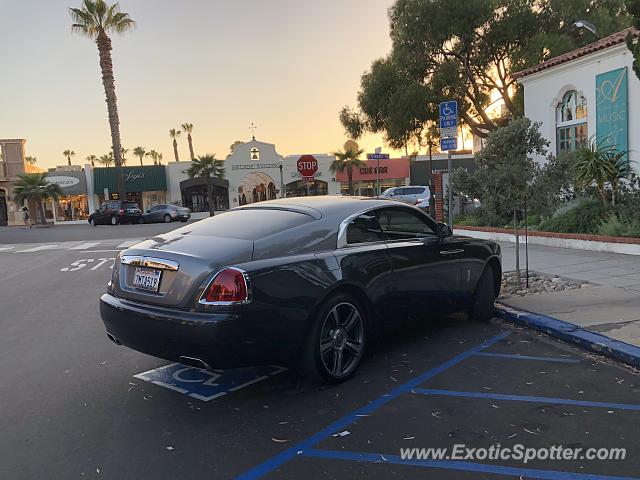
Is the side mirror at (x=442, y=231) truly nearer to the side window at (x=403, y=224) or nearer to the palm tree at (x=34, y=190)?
the side window at (x=403, y=224)

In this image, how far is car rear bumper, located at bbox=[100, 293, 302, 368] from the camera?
3768 mm

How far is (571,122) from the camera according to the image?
1556 cm

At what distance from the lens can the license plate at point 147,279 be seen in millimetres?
4156

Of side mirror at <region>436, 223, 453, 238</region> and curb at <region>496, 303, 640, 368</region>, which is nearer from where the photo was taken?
curb at <region>496, 303, 640, 368</region>

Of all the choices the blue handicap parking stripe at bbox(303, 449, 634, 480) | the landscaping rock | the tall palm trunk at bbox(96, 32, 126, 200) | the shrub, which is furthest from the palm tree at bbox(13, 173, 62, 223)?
the blue handicap parking stripe at bbox(303, 449, 634, 480)

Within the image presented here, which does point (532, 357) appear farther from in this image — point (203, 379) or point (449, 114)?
point (449, 114)

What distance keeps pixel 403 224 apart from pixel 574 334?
2.05m

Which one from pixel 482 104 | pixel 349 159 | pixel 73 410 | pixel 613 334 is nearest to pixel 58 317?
pixel 73 410

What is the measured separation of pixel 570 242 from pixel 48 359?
10.2 meters

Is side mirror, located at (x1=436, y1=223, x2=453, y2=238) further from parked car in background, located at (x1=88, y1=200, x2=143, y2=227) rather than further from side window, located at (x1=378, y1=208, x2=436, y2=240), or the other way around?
parked car in background, located at (x1=88, y1=200, x2=143, y2=227)

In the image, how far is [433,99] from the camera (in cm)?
2206

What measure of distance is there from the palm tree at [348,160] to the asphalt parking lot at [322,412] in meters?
41.9

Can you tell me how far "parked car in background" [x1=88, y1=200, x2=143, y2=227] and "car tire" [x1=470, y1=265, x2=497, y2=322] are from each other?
33602 millimetres

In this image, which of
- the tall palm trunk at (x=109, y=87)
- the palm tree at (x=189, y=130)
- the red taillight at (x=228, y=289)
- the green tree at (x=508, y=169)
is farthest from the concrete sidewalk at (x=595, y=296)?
the palm tree at (x=189, y=130)
